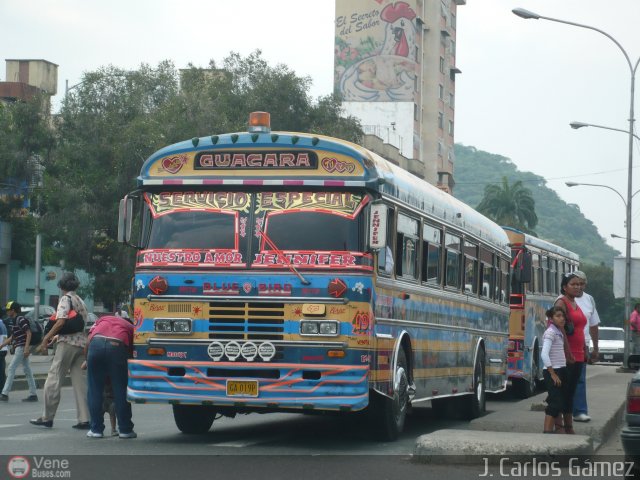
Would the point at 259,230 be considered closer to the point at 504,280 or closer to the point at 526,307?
the point at 504,280

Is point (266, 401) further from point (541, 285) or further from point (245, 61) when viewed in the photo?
point (245, 61)

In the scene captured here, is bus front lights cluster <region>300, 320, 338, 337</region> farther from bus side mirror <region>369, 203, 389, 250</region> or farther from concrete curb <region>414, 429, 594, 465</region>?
concrete curb <region>414, 429, 594, 465</region>

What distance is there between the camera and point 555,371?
13039 millimetres

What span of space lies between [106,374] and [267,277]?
231cm

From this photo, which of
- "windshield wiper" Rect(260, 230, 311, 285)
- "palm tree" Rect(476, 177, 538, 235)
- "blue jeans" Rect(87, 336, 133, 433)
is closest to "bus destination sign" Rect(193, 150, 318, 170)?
"windshield wiper" Rect(260, 230, 311, 285)

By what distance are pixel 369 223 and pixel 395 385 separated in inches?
78.1

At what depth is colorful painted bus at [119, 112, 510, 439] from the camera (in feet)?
41.3

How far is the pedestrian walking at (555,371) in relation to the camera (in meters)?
12.9

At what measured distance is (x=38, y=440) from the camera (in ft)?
44.2

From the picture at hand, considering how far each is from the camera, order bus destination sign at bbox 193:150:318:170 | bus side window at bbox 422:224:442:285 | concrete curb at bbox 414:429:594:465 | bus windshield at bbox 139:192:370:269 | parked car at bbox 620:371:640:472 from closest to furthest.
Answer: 1. parked car at bbox 620:371:640:472
2. concrete curb at bbox 414:429:594:465
3. bus windshield at bbox 139:192:370:269
4. bus destination sign at bbox 193:150:318:170
5. bus side window at bbox 422:224:442:285

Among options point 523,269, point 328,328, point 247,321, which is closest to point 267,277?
point 247,321

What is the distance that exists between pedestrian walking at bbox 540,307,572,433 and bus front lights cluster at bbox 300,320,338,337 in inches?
85.5

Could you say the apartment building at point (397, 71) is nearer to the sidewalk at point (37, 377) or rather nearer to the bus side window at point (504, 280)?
the sidewalk at point (37, 377)

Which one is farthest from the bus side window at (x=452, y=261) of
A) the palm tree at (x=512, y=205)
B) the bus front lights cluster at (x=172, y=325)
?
the palm tree at (x=512, y=205)
